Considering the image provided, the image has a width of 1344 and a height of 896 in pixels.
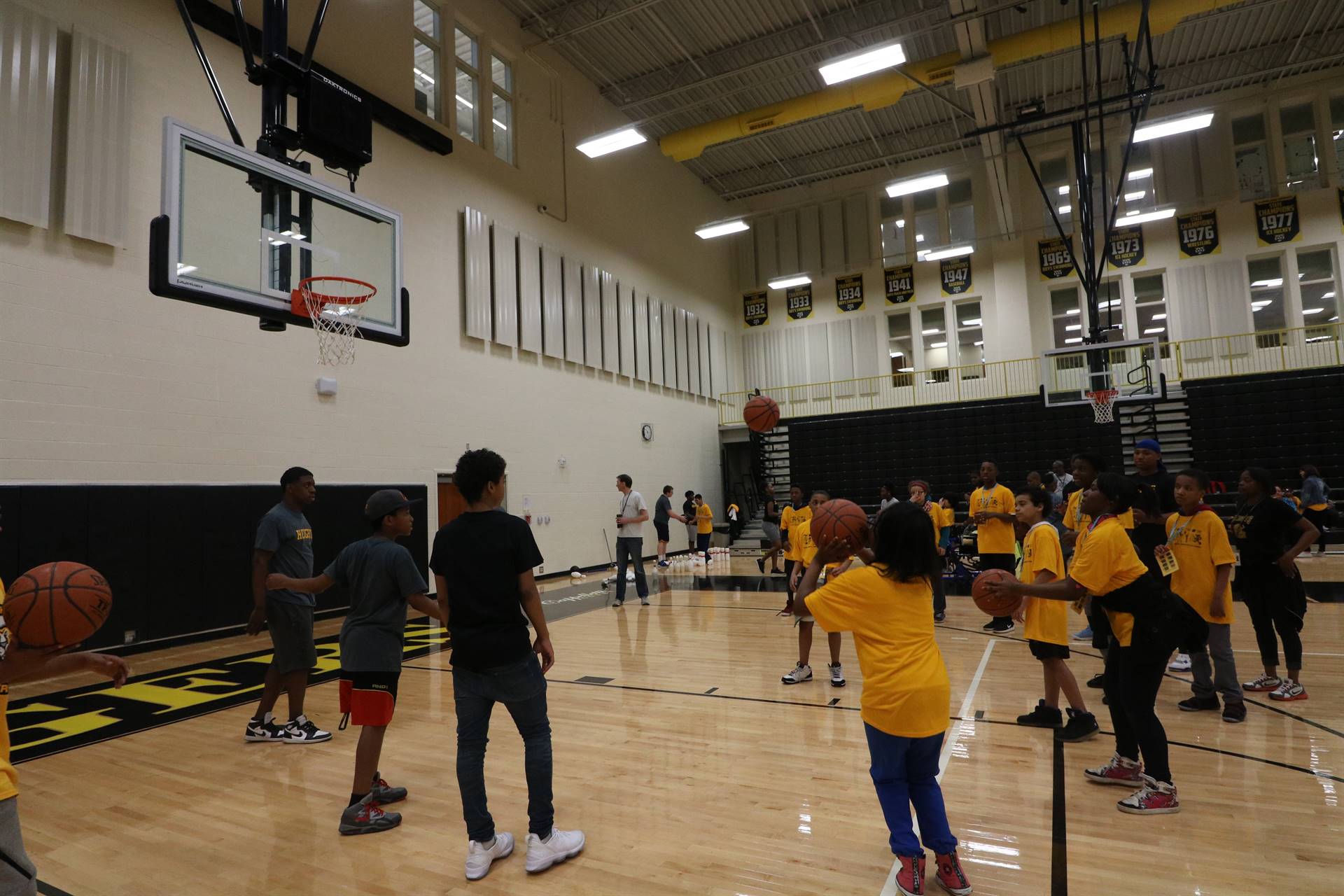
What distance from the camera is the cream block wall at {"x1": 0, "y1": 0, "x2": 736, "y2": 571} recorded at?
688cm

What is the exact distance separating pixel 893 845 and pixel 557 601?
821cm

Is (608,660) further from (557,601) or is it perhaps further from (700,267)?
(700,267)

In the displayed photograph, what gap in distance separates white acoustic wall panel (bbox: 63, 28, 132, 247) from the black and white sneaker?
5.59 metres

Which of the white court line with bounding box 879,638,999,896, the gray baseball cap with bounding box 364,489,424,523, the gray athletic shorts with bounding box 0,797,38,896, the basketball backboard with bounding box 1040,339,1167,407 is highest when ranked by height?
the basketball backboard with bounding box 1040,339,1167,407

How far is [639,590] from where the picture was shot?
9445 millimetres

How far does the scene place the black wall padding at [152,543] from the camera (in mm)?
6488

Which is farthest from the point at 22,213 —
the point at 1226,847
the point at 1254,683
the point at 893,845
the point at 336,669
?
the point at 1254,683

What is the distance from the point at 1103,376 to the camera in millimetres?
13188

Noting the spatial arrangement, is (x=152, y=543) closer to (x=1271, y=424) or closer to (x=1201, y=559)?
(x=1201, y=559)

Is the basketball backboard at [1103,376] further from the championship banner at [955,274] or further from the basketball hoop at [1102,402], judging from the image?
the championship banner at [955,274]

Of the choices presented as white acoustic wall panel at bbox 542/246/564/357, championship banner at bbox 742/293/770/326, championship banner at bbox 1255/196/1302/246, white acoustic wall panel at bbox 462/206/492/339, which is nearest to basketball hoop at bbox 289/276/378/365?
white acoustic wall panel at bbox 462/206/492/339

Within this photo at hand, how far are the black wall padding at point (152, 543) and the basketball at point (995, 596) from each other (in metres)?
6.99

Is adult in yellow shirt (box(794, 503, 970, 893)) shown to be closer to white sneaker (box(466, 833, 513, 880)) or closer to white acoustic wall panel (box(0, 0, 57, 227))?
white sneaker (box(466, 833, 513, 880))

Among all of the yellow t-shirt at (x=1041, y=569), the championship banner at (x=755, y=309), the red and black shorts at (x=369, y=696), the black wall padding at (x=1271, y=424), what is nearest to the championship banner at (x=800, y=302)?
the championship banner at (x=755, y=309)
